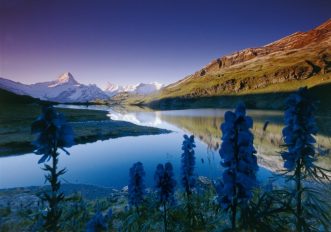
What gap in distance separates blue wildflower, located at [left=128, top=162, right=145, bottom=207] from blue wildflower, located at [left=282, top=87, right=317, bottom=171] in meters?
5.67

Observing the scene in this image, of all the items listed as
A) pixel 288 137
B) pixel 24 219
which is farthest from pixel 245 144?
pixel 24 219

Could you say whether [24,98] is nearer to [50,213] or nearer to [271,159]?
[271,159]

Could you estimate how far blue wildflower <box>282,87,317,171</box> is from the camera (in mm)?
5703

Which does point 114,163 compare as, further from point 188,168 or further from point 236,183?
point 236,183

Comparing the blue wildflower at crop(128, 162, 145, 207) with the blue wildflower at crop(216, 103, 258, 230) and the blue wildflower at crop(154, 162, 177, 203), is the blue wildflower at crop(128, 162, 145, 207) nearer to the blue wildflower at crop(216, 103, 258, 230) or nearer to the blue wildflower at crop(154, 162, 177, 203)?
the blue wildflower at crop(154, 162, 177, 203)

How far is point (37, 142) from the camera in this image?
17.0ft

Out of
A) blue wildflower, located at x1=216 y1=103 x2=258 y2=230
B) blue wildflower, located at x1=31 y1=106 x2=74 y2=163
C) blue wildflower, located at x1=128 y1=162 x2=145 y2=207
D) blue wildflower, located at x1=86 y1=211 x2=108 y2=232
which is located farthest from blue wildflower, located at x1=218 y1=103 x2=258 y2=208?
blue wildflower, located at x1=128 y1=162 x2=145 y2=207

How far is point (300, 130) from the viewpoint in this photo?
5.76m

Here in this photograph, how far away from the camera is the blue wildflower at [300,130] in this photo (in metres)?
5.70

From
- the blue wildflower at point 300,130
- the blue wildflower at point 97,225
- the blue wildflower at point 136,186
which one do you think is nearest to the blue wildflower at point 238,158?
the blue wildflower at point 300,130

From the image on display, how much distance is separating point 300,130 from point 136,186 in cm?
639

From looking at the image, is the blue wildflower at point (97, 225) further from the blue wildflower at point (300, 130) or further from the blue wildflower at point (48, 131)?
the blue wildflower at point (300, 130)

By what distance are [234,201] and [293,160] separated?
8.24 ft

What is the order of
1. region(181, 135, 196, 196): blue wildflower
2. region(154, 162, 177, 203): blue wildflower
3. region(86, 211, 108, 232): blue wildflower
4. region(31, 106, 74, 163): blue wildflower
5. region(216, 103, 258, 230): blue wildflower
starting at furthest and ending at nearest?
region(181, 135, 196, 196): blue wildflower → region(154, 162, 177, 203): blue wildflower → region(86, 211, 108, 232): blue wildflower → region(31, 106, 74, 163): blue wildflower → region(216, 103, 258, 230): blue wildflower
